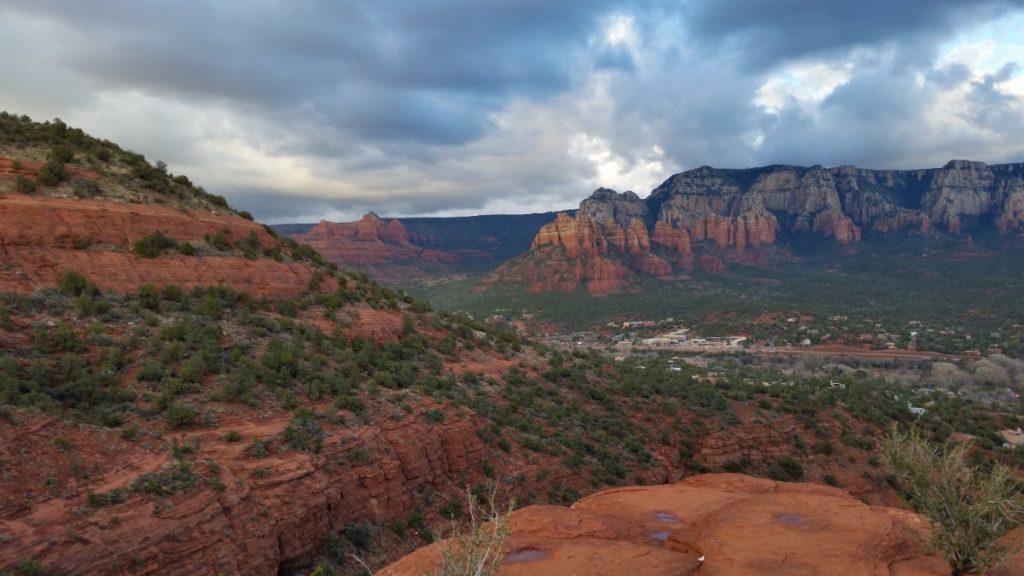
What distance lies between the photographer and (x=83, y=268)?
22812 millimetres

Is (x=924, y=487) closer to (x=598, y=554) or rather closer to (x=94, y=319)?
(x=598, y=554)

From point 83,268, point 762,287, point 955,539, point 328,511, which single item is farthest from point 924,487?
point 762,287

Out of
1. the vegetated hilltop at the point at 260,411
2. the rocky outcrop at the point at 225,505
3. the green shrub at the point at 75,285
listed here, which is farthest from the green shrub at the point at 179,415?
the green shrub at the point at 75,285

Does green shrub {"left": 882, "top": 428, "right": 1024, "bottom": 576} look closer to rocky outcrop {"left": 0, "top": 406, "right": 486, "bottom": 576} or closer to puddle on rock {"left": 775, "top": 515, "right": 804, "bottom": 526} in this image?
puddle on rock {"left": 775, "top": 515, "right": 804, "bottom": 526}

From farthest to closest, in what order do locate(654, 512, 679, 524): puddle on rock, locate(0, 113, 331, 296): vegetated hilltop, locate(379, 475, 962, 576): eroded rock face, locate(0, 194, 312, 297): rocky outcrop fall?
1. locate(0, 113, 331, 296): vegetated hilltop
2. locate(0, 194, 312, 297): rocky outcrop
3. locate(654, 512, 679, 524): puddle on rock
4. locate(379, 475, 962, 576): eroded rock face

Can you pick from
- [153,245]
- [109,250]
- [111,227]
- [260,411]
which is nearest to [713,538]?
[260,411]

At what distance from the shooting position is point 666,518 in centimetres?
1659

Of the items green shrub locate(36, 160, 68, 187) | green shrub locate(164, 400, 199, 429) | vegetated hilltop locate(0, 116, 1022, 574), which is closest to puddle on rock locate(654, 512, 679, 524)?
vegetated hilltop locate(0, 116, 1022, 574)

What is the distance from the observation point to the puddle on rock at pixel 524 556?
13.1 meters

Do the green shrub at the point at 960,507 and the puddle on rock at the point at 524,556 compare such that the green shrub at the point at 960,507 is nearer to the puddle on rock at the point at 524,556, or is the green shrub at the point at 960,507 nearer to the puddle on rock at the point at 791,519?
the puddle on rock at the point at 791,519

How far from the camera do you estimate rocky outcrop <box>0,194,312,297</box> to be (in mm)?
21688

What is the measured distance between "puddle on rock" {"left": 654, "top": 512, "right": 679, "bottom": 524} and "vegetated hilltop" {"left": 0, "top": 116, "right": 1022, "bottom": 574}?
7.13 meters

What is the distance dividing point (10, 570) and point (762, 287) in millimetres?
160925

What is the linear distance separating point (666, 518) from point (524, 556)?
5261 millimetres
